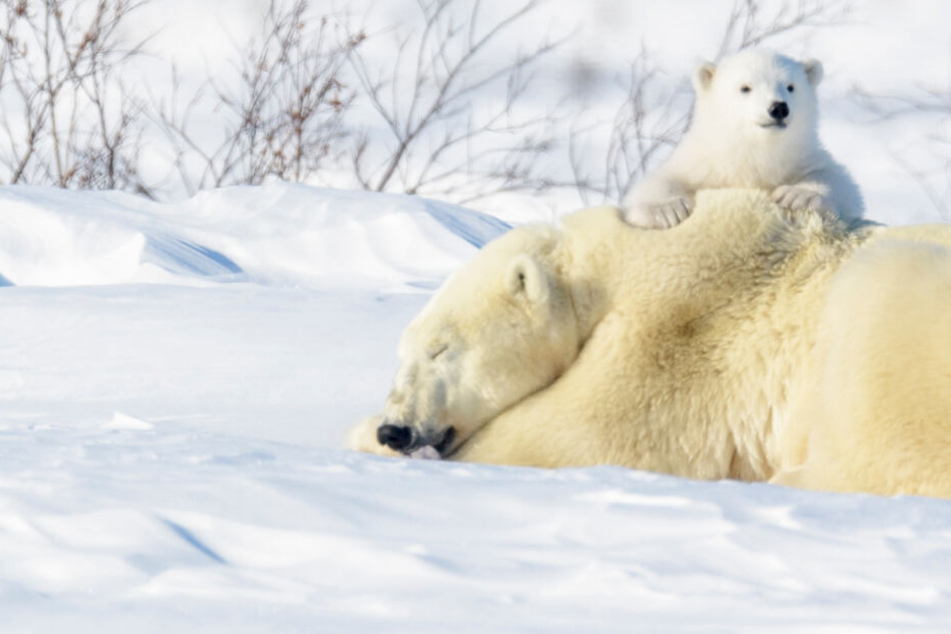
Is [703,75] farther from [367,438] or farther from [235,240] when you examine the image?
[235,240]

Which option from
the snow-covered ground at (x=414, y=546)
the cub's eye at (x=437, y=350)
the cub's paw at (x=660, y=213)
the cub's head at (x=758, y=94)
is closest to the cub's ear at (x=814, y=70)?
the cub's head at (x=758, y=94)

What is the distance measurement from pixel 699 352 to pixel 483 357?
0.48 metres

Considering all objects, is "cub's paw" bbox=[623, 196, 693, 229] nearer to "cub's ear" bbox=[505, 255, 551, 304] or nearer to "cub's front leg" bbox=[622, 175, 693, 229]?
"cub's front leg" bbox=[622, 175, 693, 229]

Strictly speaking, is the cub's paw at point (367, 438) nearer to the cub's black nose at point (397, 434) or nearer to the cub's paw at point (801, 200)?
→ the cub's black nose at point (397, 434)

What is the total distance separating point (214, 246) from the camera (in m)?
7.45

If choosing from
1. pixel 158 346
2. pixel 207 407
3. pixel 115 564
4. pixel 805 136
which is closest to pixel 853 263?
pixel 805 136

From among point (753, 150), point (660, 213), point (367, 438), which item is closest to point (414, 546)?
point (367, 438)

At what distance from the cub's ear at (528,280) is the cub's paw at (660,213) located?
0.28 meters

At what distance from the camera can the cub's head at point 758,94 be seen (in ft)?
12.2

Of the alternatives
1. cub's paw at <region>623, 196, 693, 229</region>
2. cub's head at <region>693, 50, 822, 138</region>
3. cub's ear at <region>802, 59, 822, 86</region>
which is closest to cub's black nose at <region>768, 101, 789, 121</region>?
cub's head at <region>693, 50, 822, 138</region>

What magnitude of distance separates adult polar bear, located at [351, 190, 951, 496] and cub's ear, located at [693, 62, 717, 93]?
1.28m

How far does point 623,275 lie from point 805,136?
43.1 inches

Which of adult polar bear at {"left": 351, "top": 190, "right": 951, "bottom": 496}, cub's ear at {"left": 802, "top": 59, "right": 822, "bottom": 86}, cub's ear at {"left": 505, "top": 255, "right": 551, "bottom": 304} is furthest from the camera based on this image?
cub's ear at {"left": 802, "top": 59, "right": 822, "bottom": 86}

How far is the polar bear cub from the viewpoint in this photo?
3.12 meters
